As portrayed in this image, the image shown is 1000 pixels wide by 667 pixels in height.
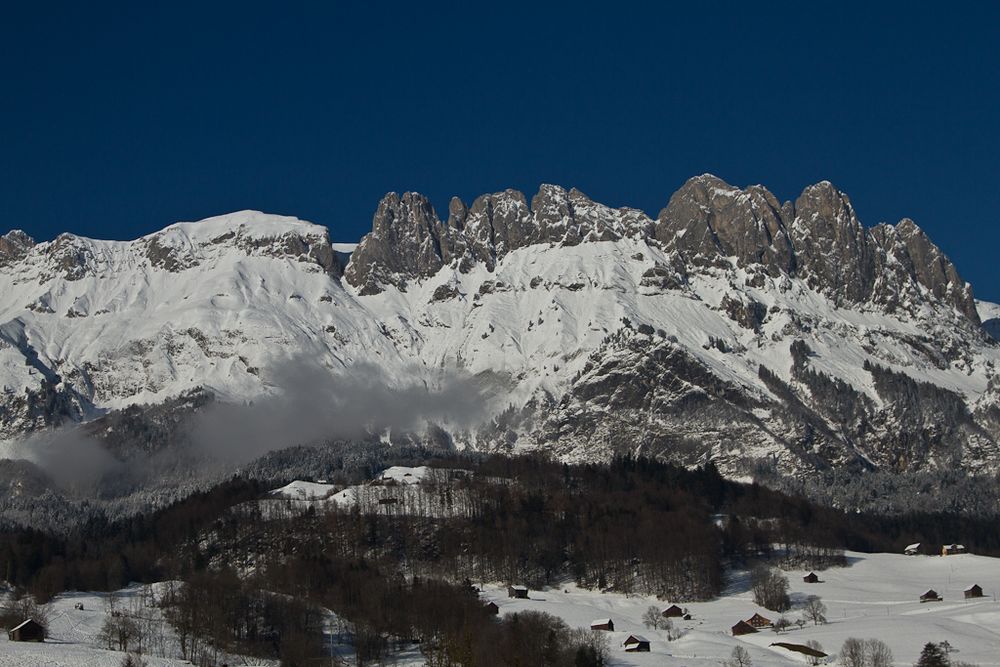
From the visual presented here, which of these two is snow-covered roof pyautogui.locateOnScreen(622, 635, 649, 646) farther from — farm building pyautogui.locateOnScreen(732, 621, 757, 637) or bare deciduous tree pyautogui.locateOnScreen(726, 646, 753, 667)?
farm building pyautogui.locateOnScreen(732, 621, 757, 637)

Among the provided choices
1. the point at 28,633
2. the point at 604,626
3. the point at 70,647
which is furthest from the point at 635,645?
the point at 28,633

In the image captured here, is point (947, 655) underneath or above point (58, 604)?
underneath

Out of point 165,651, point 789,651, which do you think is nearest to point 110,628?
point 165,651

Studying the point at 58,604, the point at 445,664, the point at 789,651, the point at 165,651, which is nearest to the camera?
the point at 445,664

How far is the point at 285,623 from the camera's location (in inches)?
7106

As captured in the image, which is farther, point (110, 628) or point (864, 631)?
point (864, 631)

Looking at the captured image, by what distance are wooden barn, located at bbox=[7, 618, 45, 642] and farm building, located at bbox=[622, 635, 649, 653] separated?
63147 millimetres

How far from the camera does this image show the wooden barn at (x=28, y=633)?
527ft

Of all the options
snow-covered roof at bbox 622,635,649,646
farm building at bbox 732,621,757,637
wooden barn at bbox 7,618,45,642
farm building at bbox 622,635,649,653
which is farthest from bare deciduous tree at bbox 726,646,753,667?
wooden barn at bbox 7,618,45,642

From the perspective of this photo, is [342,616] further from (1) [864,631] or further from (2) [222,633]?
(1) [864,631]

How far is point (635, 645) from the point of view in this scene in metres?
180

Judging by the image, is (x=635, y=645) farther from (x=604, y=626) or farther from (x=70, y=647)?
(x=70, y=647)

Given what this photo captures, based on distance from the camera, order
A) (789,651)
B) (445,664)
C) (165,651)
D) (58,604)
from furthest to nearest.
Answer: (58,604), (789,651), (165,651), (445,664)

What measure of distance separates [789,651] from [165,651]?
6805cm
